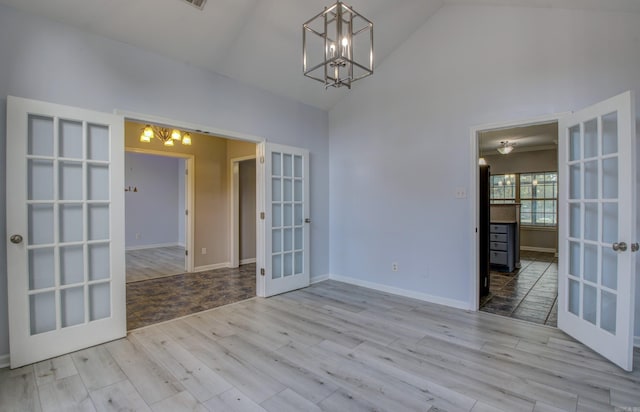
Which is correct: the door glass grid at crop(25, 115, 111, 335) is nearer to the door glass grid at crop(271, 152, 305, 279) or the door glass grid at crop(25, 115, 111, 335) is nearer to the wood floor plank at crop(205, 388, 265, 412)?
the wood floor plank at crop(205, 388, 265, 412)

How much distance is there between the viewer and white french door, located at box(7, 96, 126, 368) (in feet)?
7.73

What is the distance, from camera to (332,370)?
7.64ft

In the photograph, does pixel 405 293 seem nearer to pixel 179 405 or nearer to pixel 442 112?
pixel 442 112

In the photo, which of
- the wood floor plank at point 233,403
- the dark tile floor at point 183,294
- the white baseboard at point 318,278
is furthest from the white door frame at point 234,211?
the wood floor plank at point 233,403

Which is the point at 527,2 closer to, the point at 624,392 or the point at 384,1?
the point at 384,1

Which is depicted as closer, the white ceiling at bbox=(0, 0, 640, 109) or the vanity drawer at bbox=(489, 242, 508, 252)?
the white ceiling at bbox=(0, 0, 640, 109)

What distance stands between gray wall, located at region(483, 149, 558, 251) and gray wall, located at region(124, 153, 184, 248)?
8.98 m

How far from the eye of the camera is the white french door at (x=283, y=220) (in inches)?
162

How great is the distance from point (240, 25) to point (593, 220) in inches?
151

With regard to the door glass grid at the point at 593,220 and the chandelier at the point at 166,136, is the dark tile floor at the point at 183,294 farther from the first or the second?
the door glass grid at the point at 593,220

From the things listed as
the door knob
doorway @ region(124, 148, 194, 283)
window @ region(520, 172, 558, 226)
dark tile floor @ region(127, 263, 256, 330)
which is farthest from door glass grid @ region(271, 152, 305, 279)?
window @ region(520, 172, 558, 226)

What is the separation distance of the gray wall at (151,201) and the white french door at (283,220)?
228 inches

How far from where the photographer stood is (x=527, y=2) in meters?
3.10

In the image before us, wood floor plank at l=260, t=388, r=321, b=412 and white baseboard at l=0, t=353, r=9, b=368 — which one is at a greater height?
white baseboard at l=0, t=353, r=9, b=368
